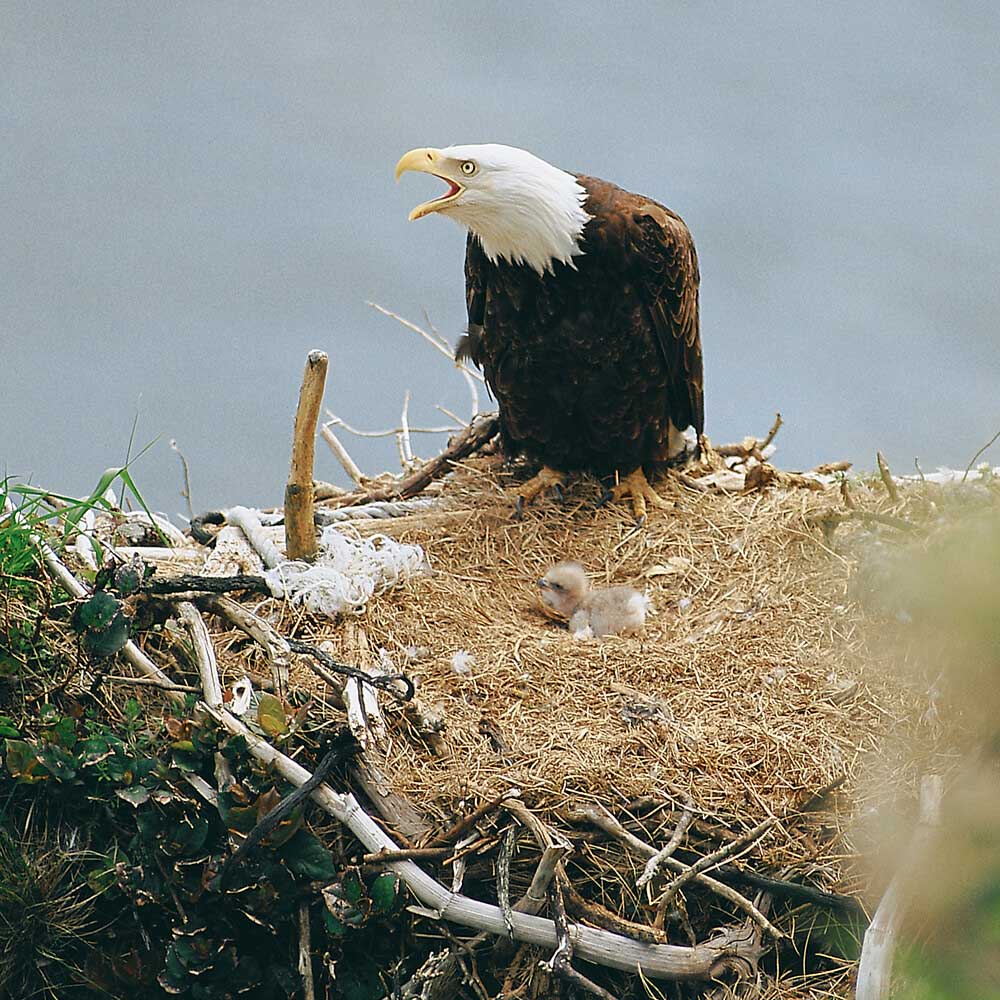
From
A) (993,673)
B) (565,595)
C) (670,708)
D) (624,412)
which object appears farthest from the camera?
(624,412)

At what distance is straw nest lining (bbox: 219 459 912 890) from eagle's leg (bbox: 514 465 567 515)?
72 mm

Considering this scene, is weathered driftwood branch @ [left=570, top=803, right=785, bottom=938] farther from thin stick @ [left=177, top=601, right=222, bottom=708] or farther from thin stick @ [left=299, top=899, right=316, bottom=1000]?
thin stick @ [left=177, top=601, right=222, bottom=708]

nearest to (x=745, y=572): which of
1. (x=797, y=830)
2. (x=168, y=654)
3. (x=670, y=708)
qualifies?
(x=670, y=708)

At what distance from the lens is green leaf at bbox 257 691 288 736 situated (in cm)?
263

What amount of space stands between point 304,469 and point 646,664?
3.75 feet

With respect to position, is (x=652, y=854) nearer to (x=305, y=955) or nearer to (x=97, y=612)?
(x=305, y=955)

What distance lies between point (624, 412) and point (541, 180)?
2.84 feet

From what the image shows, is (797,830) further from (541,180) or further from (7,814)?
(541,180)

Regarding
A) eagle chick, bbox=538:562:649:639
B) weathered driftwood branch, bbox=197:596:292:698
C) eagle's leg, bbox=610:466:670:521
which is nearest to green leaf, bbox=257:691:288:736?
weathered driftwood branch, bbox=197:596:292:698

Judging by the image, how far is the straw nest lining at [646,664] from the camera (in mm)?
2648

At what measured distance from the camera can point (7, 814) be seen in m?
2.73

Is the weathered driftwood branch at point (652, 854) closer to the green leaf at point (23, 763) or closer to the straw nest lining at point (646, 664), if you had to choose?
the straw nest lining at point (646, 664)

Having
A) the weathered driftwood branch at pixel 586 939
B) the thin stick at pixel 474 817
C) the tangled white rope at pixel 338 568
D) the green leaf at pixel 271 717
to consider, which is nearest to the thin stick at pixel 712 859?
the weathered driftwood branch at pixel 586 939

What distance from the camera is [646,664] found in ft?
10.7
